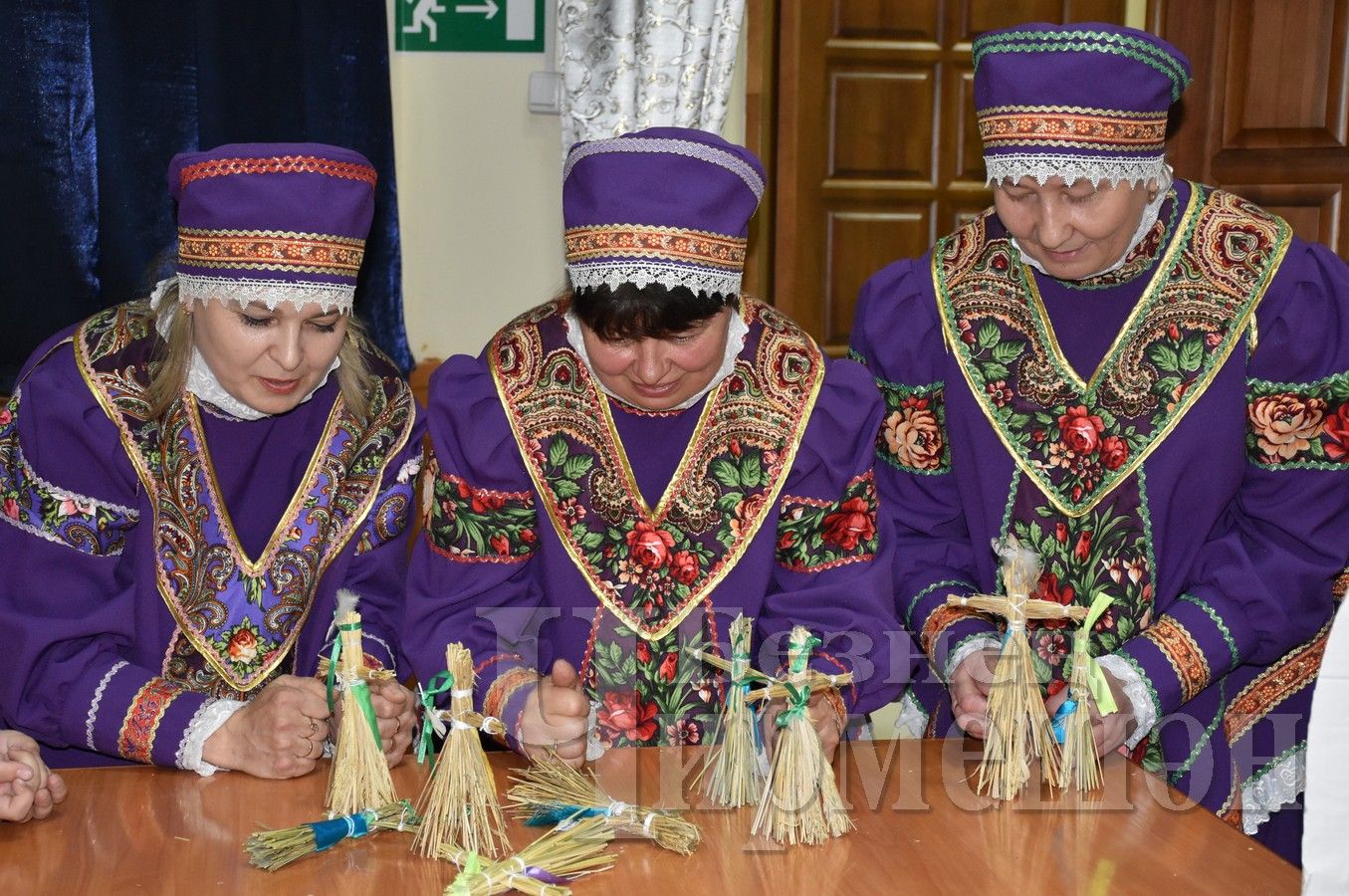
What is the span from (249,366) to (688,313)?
66 centimetres

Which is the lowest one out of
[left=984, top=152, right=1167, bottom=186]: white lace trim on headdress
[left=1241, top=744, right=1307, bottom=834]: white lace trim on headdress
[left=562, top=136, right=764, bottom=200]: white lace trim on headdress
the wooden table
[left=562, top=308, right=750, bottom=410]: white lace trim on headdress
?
[left=1241, top=744, right=1307, bottom=834]: white lace trim on headdress

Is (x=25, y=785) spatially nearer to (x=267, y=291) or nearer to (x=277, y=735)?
(x=277, y=735)

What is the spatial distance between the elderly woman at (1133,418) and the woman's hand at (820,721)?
0.82 ft

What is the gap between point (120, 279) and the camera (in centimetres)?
360

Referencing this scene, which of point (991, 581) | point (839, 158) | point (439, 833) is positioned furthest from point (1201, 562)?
point (839, 158)

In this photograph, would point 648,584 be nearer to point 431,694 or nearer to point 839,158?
point 431,694

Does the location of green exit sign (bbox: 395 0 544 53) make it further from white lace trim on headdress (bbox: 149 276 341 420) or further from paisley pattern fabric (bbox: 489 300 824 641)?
paisley pattern fabric (bbox: 489 300 824 641)

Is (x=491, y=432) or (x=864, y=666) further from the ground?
(x=491, y=432)

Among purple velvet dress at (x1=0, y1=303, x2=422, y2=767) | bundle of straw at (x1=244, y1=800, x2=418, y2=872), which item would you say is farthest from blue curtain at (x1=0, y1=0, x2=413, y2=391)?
bundle of straw at (x1=244, y1=800, x2=418, y2=872)

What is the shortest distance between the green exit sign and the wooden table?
2.83 m

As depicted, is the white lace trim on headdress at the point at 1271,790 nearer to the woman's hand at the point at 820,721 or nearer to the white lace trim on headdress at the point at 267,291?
the woman's hand at the point at 820,721

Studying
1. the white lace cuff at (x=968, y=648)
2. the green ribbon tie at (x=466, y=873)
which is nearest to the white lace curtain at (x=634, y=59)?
the white lace cuff at (x=968, y=648)

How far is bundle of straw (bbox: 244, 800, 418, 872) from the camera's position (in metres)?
1.45

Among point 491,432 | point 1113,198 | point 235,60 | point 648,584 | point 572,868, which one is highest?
point 235,60
